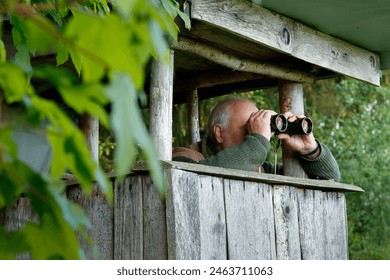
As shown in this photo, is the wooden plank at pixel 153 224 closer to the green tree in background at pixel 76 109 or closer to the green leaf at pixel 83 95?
the green tree in background at pixel 76 109

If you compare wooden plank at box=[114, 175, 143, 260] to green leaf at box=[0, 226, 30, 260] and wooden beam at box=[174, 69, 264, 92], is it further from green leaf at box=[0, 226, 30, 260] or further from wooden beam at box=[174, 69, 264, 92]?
green leaf at box=[0, 226, 30, 260]

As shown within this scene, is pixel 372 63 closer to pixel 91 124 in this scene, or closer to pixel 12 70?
pixel 91 124

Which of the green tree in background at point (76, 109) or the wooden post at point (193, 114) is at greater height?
the wooden post at point (193, 114)

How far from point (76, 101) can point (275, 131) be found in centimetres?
367

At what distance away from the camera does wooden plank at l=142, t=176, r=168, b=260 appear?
353cm

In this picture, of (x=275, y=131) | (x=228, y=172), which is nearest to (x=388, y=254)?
(x=275, y=131)

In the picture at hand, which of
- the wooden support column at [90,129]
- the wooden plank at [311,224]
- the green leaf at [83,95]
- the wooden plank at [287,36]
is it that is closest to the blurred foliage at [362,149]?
the wooden plank at [287,36]

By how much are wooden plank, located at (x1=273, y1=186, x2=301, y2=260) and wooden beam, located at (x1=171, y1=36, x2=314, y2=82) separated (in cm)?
70

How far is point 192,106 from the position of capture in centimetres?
510

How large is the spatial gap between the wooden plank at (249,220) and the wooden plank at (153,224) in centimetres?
40

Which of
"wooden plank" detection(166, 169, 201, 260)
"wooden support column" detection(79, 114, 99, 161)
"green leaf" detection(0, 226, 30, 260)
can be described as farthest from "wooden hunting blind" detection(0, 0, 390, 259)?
"green leaf" detection(0, 226, 30, 260)

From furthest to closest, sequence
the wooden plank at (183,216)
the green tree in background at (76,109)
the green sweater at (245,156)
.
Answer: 1. the green sweater at (245,156)
2. the wooden plank at (183,216)
3. the green tree in background at (76,109)

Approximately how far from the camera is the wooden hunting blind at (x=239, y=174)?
3.60 m

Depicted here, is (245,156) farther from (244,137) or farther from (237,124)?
(237,124)
